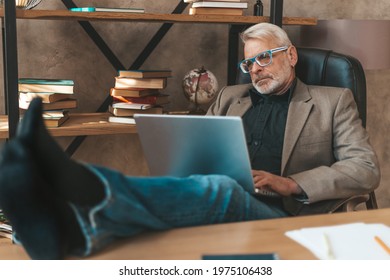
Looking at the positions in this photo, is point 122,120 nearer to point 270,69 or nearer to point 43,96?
point 43,96

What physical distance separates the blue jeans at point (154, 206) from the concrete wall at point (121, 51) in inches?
62.7

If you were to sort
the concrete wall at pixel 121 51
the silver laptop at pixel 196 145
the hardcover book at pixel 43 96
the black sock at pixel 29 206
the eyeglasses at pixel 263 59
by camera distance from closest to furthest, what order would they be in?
the black sock at pixel 29 206 → the silver laptop at pixel 196 145 → the eyeglasses at pixel 263 59 → the hardcover book at pixel 43 96 → the concrete wall at pixel 121 51

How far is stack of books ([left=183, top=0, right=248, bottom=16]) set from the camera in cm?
251

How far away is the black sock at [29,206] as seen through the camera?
0.97 meters

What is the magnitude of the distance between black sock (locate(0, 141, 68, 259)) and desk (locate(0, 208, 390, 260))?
0.29 feet

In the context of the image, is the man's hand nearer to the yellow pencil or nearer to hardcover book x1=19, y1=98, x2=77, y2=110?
the yellow pencil

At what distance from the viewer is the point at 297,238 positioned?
1168mm

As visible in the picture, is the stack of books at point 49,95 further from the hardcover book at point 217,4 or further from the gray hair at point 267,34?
the gray hair at point 267,34

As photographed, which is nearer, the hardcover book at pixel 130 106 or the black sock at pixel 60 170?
the black sock at pixel 60 170

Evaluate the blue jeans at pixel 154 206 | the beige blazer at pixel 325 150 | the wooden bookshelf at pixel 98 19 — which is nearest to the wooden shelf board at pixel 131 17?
the wooden bookshelf at pixel 98 19

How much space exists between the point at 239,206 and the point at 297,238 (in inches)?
9.9

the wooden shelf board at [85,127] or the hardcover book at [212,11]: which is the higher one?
the hardcover book at [212,11]
